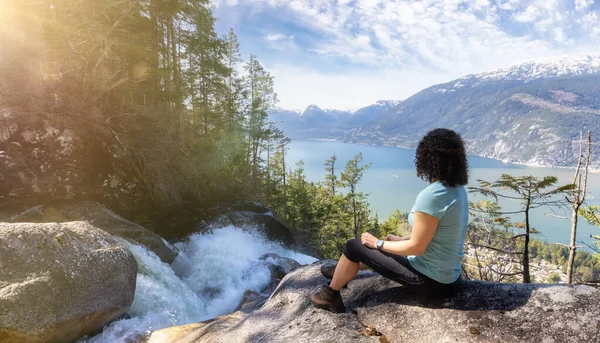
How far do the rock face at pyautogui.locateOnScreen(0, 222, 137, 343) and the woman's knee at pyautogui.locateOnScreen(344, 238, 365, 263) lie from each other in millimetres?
4313

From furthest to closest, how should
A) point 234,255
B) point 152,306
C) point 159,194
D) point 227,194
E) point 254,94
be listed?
point 254,94 < point 227,194 < point 159,194 < point 234,255 < point 152,306

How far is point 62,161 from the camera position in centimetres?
866

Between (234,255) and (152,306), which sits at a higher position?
(152,306)

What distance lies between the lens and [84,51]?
33.8 feet

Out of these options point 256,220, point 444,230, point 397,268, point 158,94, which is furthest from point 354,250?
point 158,94

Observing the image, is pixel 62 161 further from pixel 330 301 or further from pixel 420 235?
pixel 420 235

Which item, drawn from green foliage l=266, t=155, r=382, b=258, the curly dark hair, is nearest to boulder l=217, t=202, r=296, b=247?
the curly dark hair

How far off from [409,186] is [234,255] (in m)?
102

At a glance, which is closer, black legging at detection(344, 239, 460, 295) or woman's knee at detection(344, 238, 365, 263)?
black legging at detection(344, 239, 460, 295)

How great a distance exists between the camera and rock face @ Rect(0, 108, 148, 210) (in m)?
7.60

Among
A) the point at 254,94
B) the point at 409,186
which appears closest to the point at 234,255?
the point at 254,94

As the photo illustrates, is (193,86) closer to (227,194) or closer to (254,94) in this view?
(254,94)

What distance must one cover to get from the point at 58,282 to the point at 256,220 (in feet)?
30.4

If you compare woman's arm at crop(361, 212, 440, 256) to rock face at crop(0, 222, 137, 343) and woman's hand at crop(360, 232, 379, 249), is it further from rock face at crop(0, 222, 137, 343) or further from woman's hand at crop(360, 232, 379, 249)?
rock face at crop(0, 222, 137, 343)
